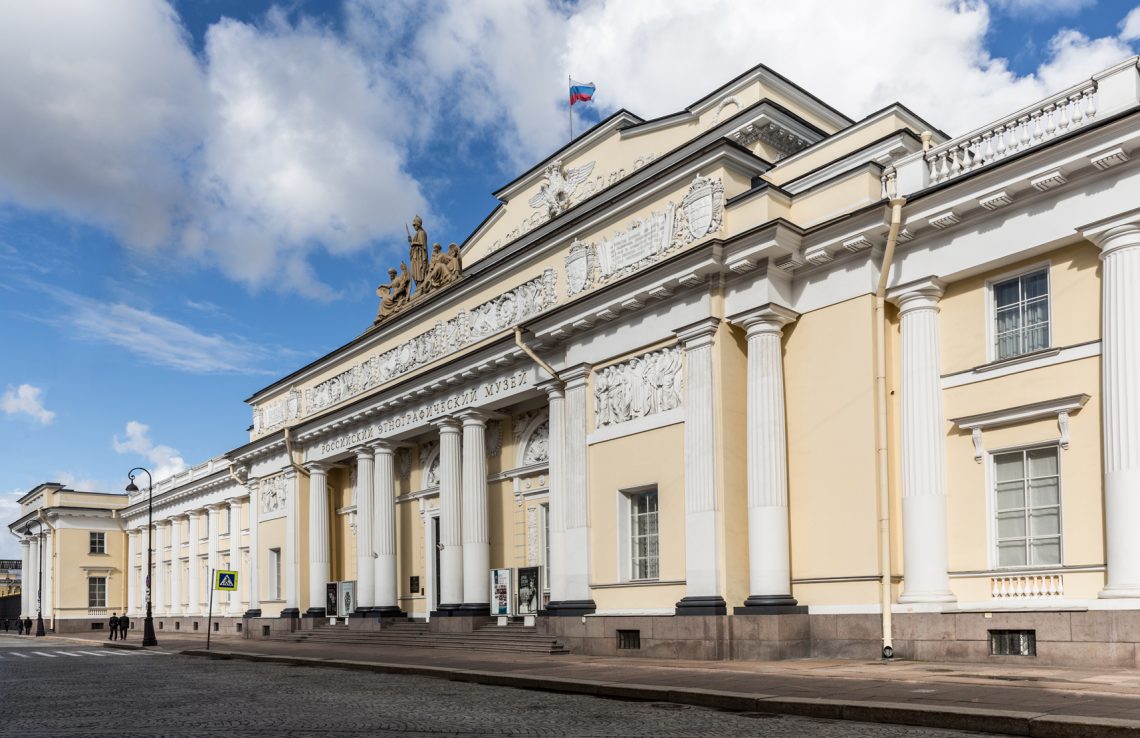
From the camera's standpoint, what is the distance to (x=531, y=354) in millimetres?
23953

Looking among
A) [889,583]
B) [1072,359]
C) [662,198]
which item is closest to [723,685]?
[889,583]

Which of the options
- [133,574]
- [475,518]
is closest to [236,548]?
Answer: [475,518]

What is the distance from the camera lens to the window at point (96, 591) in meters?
67.8

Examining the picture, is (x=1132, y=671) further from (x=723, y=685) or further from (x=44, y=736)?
(x=44, y=736)

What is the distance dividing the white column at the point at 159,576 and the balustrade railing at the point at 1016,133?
52844mm

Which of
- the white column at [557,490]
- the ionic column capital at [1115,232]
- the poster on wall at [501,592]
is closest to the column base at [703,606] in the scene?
the white column at [557,490]

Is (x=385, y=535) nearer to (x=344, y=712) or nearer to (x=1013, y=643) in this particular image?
(x=344, y=712)

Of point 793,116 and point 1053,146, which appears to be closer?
point 1053,146

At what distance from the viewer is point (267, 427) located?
40.9m

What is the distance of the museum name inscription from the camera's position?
2647 cm

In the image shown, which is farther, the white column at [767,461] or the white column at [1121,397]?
the white column at [767,461]

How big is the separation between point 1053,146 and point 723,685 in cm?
911

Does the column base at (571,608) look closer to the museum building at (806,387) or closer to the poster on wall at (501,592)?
the museum building at (806,387)

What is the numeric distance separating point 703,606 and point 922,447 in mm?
4767
